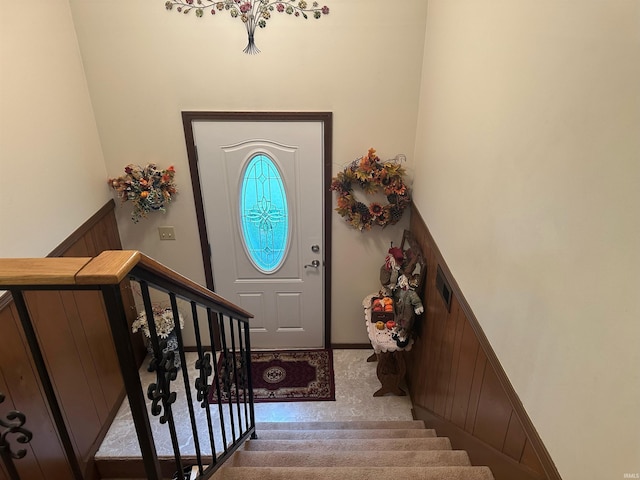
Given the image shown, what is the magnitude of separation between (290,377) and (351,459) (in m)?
1.76

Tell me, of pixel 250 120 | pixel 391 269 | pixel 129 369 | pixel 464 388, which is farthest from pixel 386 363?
pixel 129 369

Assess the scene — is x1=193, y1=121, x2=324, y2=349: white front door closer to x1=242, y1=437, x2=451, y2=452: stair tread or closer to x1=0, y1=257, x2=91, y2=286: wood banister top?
x1=242, y1=437, x2=451, y2=452: stair tread

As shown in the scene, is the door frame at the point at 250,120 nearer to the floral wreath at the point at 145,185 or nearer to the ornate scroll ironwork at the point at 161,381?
the floral wreath at the point at 145,185

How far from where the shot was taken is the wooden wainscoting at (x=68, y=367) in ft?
6.61

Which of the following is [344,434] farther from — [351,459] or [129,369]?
[129,369]

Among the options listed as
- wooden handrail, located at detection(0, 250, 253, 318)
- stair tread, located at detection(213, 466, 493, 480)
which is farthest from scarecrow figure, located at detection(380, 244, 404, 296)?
wooden handrail, located at detection(0, 250, 253, 318)

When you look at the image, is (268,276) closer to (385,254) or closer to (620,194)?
(385,254)

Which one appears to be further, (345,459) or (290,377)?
(290,377)

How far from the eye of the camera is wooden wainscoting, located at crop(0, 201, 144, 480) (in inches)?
79.4

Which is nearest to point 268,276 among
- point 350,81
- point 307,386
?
point 307,386

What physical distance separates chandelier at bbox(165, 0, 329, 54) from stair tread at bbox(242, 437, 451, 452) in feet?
8.59

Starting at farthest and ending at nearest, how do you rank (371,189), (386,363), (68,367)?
(386,363), (371,189), (68,367)

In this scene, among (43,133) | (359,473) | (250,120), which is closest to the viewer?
(359,473)

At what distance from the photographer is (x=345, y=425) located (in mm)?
2855
